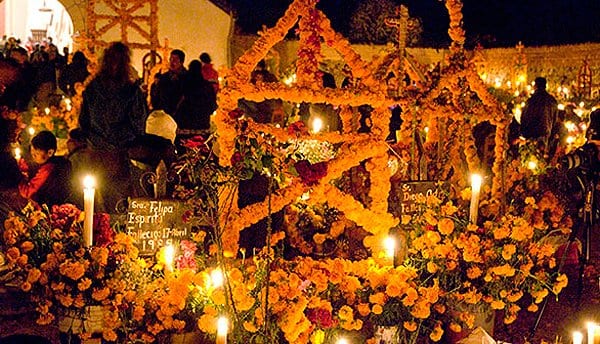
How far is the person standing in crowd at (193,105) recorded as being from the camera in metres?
8.91

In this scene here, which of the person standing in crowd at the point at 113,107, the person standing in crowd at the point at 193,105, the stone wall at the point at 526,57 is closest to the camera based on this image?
the person standing in crowd at the point at 113,107

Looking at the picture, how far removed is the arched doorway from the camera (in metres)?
22.9

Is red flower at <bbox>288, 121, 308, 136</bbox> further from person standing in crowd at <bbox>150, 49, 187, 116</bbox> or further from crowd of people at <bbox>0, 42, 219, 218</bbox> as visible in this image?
person standing in crowd at <bbox>150, 49, 187, 116</bbox>

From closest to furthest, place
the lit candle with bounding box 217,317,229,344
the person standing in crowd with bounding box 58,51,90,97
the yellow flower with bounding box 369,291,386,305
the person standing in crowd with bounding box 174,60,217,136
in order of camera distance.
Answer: the lit candle with bounding box 217,317,229,344, the yellow flower with bounding box 369,291,386,305, the person standing in crowd with bounding box 174,60,217,136, the person standing in crowd with bounding box 58,51,90,97

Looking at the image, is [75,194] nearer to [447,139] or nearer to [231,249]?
[231,249]

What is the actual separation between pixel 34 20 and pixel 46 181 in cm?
1833

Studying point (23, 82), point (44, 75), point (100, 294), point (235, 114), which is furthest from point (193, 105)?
point (100, 294)

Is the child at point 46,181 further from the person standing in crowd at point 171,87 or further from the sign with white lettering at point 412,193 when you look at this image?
the person standing in crowd at point 171,87

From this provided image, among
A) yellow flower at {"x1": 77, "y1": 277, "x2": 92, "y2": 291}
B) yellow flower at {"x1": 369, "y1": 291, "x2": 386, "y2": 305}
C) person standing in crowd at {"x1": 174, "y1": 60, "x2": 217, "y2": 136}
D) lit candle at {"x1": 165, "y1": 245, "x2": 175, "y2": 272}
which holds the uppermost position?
person standing in crowd at {"x1": 174, "y1": 60, "x2": 217, "y2": 136}

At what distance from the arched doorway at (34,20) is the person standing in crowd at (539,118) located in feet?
47.6

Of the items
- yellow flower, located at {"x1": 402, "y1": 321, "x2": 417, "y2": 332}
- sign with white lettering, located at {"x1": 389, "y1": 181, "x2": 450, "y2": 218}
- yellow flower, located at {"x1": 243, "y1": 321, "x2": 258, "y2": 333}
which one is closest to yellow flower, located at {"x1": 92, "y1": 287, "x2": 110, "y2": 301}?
yellow flower, located at {"x1": 243, "y1": 321, "x2": 258, "y2": 333}

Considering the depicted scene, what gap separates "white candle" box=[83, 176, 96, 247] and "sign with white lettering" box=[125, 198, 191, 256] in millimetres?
257

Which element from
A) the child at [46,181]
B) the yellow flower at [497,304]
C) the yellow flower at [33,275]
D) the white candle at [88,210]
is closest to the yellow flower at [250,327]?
the white candle at [88,210]

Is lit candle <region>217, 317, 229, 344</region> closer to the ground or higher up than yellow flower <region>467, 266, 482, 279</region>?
closer to the ground
